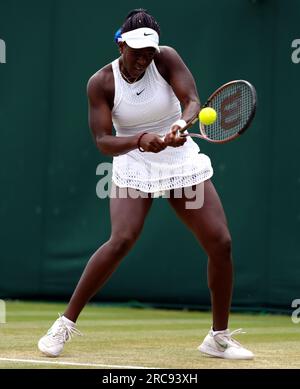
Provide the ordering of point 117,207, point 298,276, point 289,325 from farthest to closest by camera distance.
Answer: point 298,276 → point 289,325 → point 117,207

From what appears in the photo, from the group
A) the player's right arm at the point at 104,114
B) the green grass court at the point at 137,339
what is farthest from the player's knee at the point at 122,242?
the green grass court at the point at 137,339

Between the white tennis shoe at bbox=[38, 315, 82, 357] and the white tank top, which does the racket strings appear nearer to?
the white tank top

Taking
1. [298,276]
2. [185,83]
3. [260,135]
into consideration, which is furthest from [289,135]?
[185,83]

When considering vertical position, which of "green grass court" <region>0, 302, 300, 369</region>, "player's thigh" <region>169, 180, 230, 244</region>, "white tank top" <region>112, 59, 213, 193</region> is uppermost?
"white tank top" <region>112, 59, 213, 193</region>

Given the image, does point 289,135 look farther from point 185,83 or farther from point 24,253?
point 185,83

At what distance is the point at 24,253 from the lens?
920cm

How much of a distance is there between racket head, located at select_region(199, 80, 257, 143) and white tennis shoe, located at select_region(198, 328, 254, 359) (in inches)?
36.8

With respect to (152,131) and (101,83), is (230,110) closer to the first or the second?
(152,131)

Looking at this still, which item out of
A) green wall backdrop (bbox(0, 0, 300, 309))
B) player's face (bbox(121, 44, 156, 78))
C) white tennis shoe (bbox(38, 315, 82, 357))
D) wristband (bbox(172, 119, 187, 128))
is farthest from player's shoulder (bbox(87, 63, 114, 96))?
green wall backdrop (bbox(0, 0, 300, 309))

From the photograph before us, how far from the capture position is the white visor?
16.6 ft

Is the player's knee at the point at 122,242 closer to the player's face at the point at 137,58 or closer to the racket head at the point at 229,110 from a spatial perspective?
the racket head at the point at 229,110

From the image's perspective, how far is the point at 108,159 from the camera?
8852 mm

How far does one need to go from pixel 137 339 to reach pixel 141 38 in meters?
2.00
